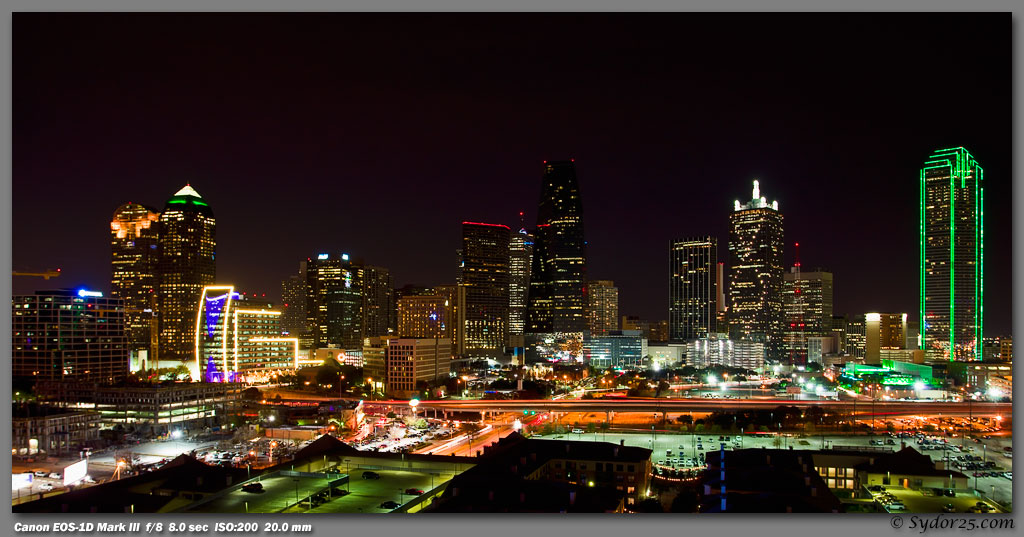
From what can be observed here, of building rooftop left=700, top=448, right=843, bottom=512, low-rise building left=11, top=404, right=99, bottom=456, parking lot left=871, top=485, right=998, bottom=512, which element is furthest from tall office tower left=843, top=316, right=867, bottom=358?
low-rise building left=11, top=404, right=99, bottom=456

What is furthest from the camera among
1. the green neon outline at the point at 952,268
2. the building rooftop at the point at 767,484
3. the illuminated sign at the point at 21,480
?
the green neon outline at the point at 952,268

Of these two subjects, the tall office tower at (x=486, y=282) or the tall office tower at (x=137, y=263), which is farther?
the tall office tower at (x=486, y=282)

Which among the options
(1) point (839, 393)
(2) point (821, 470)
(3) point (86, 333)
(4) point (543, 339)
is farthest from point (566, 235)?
(2) point (821, 470)

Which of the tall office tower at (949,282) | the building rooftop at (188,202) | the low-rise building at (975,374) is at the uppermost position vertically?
the building rooftop at (188,202)

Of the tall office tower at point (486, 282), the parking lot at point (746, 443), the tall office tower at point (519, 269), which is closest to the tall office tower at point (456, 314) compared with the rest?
the tall office tower at point (486, 282)

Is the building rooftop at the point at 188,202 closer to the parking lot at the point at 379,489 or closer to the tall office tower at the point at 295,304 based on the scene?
the tall office tower at the point at 295,304

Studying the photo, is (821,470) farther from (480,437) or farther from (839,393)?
(839,393)

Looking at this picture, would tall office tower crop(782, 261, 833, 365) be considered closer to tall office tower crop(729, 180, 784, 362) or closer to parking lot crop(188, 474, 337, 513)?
tall office tower crop(729, 180, 784, 362)
